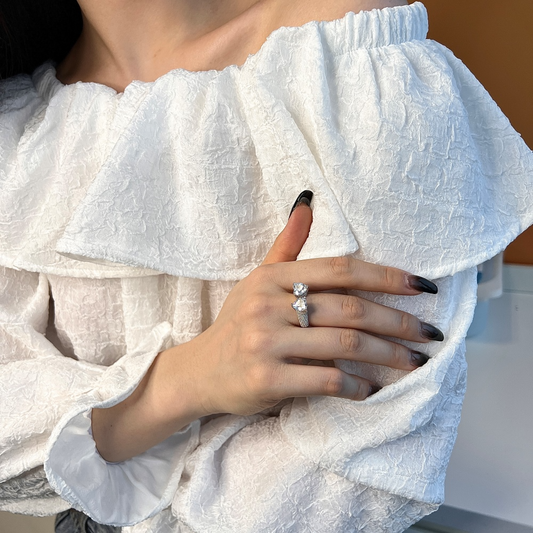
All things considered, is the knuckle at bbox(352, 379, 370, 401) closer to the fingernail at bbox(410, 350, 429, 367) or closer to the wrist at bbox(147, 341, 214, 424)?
the fingernail at bbox(410, 350, 429, 367)

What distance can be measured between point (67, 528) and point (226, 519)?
33 centimetres

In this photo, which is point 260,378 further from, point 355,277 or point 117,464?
point 117,464

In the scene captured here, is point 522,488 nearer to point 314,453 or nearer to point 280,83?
point 314,453

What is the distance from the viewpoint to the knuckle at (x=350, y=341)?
483 mm

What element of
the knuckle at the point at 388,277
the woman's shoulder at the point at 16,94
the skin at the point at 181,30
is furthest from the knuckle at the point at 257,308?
the woman's shoulder at the point at 16,94

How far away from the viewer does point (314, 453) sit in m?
0.53

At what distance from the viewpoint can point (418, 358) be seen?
1.69 feet

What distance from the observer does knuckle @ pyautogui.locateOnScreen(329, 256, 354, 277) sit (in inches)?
19.1

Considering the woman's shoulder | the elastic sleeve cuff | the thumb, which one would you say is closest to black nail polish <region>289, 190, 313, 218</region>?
the thumb

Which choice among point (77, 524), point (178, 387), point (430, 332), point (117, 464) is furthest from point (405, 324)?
point (77, 524)

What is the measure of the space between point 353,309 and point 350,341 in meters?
0.03

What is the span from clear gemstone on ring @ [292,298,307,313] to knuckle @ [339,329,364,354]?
0.04 meters

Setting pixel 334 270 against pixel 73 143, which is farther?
pixel 73 143

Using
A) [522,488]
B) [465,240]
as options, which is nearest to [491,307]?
[522,488]
